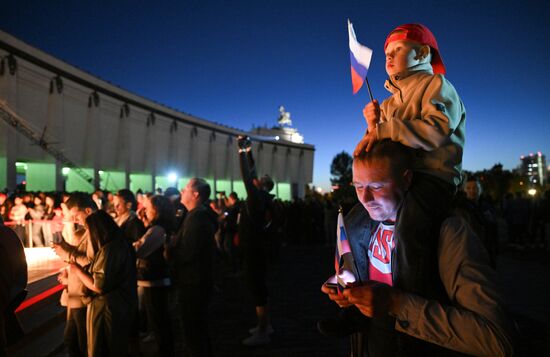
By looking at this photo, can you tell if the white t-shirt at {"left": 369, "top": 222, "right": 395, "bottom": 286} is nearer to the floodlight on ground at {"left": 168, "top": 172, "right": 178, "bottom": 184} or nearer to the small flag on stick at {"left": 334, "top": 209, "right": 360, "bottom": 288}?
the small flag on stick at {"left": 334, "top": 209, "right": 360, "bottom": 288}

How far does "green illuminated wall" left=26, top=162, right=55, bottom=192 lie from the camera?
2044cm

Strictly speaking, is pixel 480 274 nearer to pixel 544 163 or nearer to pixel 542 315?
pixel 542 315

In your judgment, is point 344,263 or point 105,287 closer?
point 344,263

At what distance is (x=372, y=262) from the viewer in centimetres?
177

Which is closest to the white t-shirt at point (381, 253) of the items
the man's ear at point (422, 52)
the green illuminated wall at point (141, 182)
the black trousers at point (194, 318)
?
the man's ear at point (422, 52)

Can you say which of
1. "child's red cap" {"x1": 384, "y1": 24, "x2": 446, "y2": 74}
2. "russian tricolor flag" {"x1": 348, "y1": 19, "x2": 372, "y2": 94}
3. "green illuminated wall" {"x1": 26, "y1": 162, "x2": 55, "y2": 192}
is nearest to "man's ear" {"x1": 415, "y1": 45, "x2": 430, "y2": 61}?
"child's red cap" {"x1": 384, "y1": 24, "x2": 446, "y2": 74}

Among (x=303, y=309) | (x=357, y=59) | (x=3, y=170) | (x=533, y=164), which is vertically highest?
(x=533, y=164)

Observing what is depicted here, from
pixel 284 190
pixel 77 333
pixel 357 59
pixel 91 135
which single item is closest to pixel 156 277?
pixel 77 333

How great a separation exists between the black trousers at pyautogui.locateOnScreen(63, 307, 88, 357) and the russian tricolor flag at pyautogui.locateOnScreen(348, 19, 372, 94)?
381cm

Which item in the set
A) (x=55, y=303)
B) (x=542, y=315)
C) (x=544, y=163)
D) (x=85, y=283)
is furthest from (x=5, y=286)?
(x=544, y=163)

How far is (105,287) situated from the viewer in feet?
12.4

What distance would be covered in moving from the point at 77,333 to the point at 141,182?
3095 centimetres

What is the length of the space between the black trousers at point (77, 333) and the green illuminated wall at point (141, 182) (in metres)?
29.6

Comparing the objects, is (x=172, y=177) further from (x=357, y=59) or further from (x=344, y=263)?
(x=344, y=263)
